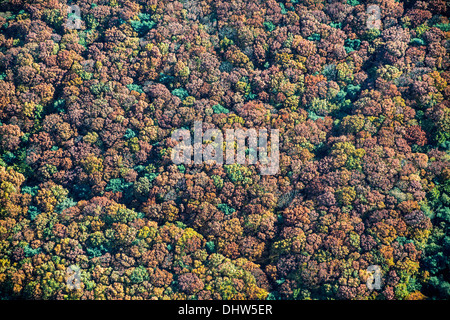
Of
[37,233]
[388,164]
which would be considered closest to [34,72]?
[37,233]

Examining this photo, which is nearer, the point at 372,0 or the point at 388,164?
the point at 388,164

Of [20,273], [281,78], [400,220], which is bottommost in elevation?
[20,273]

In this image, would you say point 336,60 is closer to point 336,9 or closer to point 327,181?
point 336,9

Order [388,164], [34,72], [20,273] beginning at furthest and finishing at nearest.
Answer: [34,72] < [388,164] < [20,273]

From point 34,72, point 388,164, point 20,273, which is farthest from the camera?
point 34,72

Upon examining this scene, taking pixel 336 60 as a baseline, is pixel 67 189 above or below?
below

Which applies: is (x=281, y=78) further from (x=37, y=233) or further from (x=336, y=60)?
(x=37, y=233)
